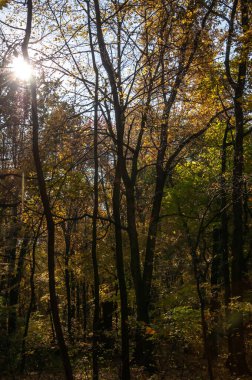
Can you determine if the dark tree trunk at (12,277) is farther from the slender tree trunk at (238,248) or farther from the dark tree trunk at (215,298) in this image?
the slender tree trunk at (238,248)

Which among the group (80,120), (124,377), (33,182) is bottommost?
(124,377)

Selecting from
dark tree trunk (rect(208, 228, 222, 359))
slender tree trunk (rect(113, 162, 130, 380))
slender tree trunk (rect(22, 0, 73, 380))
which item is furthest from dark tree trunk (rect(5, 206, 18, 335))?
slender tree trunk (rect(22, 0, 73, 380))

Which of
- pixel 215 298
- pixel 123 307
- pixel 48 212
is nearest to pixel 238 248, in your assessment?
pixel 215 298

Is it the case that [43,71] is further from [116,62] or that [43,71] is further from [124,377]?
[124,377]

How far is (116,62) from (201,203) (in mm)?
6965

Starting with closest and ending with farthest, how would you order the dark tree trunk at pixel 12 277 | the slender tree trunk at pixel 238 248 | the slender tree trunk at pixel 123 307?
the slender tree trunk at pixel 123 307 < the slender tree trunk at pixel 238 248 < the dark tree trunk at pixel 12 277

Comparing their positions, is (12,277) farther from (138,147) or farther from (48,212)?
(48,212)

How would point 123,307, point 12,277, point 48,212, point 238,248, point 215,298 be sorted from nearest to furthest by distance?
1. point 48,212
2. point 123,307
3. point 238,248
4. point 215,298
5. point 12,277

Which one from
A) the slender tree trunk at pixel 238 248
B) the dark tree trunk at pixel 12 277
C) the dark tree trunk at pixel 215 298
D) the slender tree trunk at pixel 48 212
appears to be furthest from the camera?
the dark tree trunk at pixel 12 277

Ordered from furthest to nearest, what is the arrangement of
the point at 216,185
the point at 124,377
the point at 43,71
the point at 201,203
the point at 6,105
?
the point at 201,203 → the point at 6,105 → the point at 216,185 → the point at 43,71 → the point at 124,377

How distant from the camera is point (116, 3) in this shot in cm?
1059

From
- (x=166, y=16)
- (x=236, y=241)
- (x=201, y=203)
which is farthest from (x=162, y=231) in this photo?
(x=166, y=16)

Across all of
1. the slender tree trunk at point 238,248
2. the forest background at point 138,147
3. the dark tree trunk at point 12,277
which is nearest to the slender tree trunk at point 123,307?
the forest background at point 138,147

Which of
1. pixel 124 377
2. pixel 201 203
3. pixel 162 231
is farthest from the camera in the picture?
pixel 162 231
